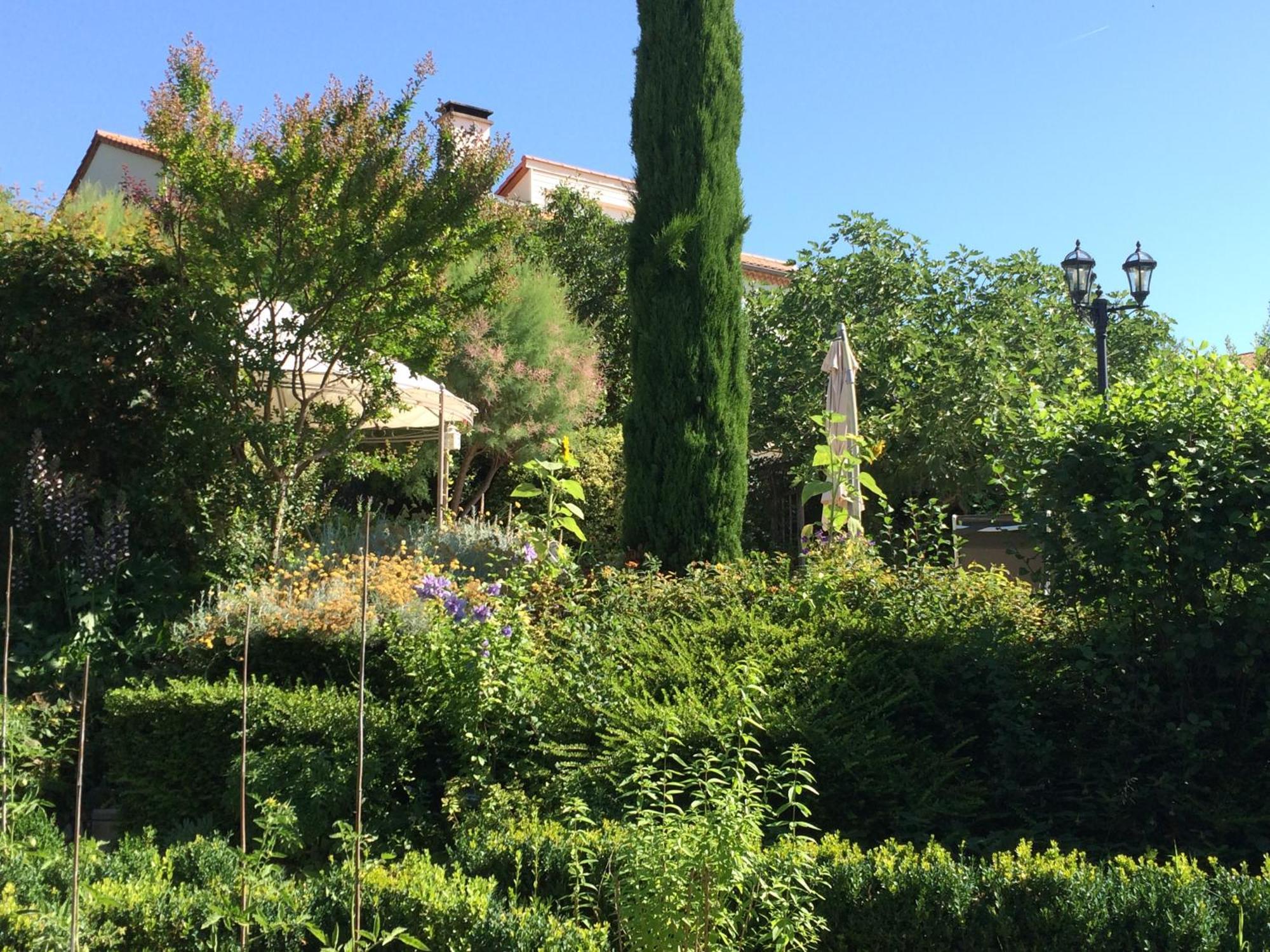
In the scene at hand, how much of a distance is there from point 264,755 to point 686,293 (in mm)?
5929

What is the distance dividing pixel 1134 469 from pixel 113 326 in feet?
22.8

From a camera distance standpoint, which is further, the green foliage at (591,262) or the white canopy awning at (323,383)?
the green foliage at (591,262)

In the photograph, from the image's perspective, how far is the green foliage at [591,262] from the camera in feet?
61.1

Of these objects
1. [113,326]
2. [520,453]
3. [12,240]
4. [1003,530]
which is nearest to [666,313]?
[1003,530]

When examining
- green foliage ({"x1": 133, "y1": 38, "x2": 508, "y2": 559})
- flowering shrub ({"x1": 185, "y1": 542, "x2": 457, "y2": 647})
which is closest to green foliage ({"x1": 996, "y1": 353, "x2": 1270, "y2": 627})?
flowering shrub ({"x1": 185, "y1": 542, "x2": 457, "y2": 647})

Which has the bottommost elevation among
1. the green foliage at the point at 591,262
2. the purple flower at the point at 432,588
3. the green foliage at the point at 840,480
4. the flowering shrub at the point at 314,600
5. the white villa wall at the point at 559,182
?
the flowering shrub at the point at 314,600

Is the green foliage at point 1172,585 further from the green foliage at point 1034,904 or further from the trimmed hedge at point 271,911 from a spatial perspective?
the trimmed hedge at point 271,911

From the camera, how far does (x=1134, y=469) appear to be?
501 centimetres

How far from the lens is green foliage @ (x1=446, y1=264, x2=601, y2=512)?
1555 centimetres

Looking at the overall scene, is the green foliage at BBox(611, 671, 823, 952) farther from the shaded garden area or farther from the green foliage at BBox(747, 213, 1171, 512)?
the green foliage at BBox(747, 213, 1171, 512)

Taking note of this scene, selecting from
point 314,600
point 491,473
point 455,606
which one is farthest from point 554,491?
point 491,473

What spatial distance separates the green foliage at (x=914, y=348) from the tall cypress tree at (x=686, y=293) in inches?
188

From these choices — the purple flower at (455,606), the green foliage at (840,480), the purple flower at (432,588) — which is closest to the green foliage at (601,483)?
the green foliage at (840,480)

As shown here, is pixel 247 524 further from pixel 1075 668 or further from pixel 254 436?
pixel 1075 668
